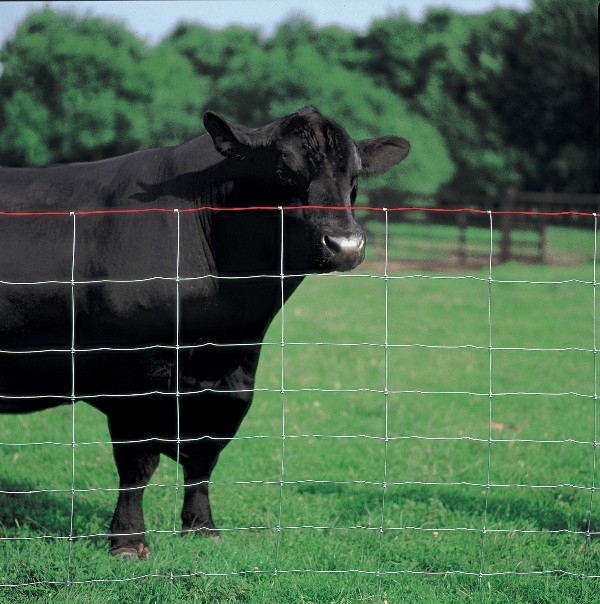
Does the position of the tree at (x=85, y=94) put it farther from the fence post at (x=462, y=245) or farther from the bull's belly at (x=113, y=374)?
the bull's belly at (x=113, y=374)

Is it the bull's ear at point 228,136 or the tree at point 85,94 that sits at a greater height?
the tree at point 85,94

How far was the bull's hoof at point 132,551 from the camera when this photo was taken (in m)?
4.10

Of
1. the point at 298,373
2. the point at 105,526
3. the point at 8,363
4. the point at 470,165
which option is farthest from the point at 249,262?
the point at 470,165

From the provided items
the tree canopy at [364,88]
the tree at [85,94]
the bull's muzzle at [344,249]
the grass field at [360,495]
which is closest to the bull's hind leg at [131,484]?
Result: the grass field at [360,495]

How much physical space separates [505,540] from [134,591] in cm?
183

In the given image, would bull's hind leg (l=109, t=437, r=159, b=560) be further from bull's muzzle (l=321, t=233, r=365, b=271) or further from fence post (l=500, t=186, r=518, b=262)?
fence post (l=500, t=186, r=518, b=262)

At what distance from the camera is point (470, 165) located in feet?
167

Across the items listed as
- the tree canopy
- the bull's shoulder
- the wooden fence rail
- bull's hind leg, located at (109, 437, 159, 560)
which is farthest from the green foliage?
bull's hind leg, located at (109, 437, 159, 560)

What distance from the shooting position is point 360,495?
5.20 m

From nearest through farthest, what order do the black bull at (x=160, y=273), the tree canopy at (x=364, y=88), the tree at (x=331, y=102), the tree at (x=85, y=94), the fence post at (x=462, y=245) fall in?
the black bull at (x=160, y=273) → the fence post at (x=462, y=245) → the tree canopy at (x=364, y=88) → the tree at (x=85, y=94) → the tree at (x=331, y=102)

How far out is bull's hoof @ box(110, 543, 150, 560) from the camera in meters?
4.10

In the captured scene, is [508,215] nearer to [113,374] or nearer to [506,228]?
[506,228]

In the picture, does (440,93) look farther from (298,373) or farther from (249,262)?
(249,262)

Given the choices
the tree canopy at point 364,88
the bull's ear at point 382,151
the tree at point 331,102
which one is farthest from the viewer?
the tree at point 331,102
